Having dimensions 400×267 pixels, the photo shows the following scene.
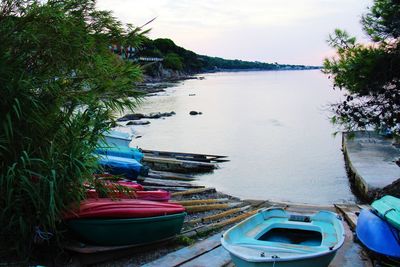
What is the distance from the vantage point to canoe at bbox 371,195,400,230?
674cm

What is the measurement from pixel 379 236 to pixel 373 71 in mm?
5412

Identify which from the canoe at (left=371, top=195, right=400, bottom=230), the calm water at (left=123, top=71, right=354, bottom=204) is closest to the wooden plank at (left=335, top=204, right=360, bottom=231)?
the canoe at (left=371, top=195, right=400, bottom=230)

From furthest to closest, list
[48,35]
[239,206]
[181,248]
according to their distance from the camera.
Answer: [239,206] < [181,248] < [48,35]

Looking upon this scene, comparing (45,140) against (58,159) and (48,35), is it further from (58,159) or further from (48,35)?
(48,35)

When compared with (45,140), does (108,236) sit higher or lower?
lower

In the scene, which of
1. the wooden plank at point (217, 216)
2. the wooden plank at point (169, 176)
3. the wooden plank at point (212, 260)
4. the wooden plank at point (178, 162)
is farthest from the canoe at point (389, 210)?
the wooden plank at point (178, 162)

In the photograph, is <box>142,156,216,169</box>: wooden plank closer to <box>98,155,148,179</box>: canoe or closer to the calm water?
the calm water

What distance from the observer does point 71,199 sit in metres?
6.67

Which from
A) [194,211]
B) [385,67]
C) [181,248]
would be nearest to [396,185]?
[385,67]

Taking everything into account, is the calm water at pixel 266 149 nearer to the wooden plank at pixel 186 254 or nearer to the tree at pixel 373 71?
the tree at pixel 373 71

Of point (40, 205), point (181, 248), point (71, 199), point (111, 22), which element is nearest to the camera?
point (40, 205)

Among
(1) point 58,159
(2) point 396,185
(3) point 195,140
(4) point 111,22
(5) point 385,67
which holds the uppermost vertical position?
(4) point 111,22

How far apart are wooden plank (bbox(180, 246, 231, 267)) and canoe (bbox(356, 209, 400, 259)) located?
7.14 feet

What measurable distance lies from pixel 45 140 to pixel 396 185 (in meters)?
9.71
